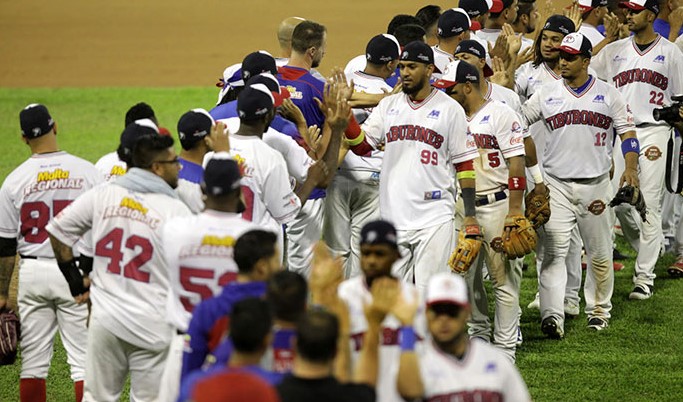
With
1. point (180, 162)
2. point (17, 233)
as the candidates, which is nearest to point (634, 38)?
point (180, 162)

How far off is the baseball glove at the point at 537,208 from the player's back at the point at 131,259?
364 cm

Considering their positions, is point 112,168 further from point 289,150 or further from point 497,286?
point 497,286

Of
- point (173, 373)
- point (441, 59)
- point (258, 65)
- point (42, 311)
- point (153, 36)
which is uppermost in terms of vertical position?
point (153, 36)

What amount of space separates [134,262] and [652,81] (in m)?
6.20

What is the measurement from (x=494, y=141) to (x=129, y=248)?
345 cm

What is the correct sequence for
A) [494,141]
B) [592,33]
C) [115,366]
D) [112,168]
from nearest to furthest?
[115,366] < [112,168] < [494,141] < [592,33]

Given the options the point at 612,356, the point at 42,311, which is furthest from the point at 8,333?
the point at 612,356

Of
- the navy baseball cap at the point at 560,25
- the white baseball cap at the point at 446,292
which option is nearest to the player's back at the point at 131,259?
the white baseball cap at the point at 446,292

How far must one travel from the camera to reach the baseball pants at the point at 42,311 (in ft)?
24.4

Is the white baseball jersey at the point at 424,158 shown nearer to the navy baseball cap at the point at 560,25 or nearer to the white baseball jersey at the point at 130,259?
the navy baseball cap at the point at 560,25

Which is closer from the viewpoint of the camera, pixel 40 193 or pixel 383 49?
pixel 40 193

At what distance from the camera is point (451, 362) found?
4.99 metres

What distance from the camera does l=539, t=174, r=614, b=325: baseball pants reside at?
9.51m

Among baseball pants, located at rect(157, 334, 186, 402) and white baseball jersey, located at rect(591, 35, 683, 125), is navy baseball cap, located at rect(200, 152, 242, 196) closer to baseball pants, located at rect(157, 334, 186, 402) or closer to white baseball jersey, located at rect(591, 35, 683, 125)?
baseball pants, located at rect(157, 334, 186, 402)
